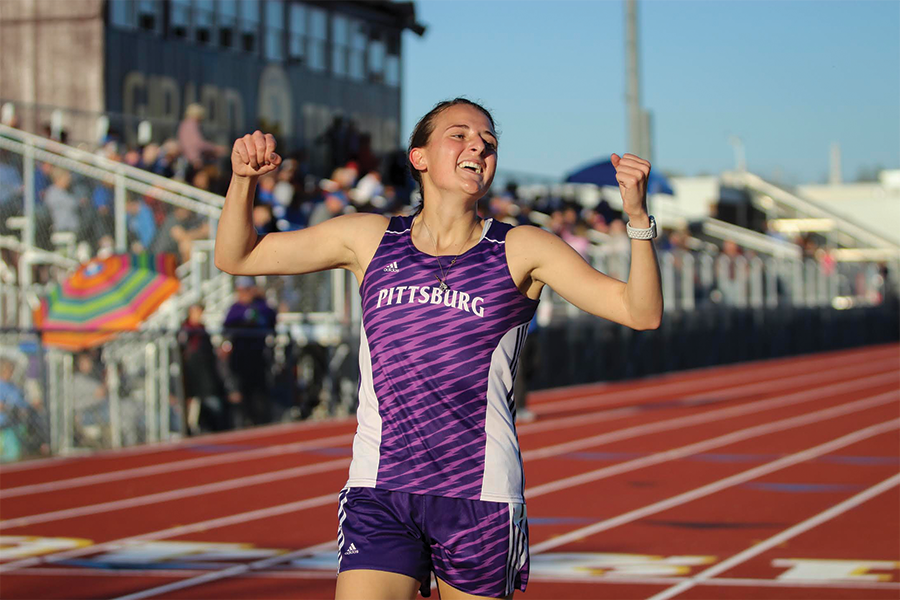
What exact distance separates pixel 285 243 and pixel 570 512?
6099mm

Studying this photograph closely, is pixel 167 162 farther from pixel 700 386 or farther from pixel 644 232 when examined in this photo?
pixel 644 232

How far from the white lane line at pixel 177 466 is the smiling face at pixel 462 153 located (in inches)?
305

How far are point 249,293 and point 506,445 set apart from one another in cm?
1185

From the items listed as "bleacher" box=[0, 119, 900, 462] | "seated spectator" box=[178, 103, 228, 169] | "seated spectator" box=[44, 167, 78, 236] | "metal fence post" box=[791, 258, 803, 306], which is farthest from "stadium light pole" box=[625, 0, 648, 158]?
"metal fence post" box=[791, 258, 803, 306]

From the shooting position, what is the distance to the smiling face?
3814 millimetres

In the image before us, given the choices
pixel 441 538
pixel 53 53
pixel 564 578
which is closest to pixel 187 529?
pixel 564 578

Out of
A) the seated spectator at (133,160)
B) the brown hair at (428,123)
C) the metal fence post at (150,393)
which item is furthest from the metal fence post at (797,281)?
the brown hair at (428,123)

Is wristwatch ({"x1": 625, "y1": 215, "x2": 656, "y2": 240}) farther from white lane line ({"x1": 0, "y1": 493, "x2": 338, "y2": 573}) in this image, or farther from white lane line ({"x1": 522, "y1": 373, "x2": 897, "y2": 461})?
white lane line ({"x1": 522, "y1": 373, "x2": 897, "y2": 461})

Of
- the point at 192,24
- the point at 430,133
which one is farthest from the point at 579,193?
the point at 430,133

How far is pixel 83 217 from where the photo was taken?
16016mm

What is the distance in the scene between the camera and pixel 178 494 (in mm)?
10773

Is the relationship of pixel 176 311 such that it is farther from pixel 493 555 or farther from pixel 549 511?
pixel 493 555

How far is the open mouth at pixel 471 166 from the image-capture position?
12.5 feet

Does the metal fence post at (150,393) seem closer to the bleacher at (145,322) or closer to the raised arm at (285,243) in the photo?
the bleacher at (145,322)
